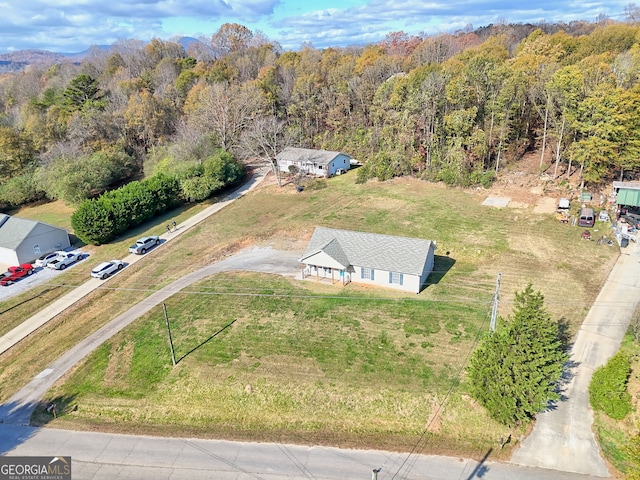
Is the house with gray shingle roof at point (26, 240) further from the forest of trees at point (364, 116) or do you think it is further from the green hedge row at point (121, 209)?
the forest of trees at point (364, 116)

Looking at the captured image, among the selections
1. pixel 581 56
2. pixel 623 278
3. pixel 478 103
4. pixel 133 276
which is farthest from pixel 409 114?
pixel 133 276

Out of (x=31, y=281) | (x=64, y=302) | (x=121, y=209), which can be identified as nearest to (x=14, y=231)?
(x=31, y=281)

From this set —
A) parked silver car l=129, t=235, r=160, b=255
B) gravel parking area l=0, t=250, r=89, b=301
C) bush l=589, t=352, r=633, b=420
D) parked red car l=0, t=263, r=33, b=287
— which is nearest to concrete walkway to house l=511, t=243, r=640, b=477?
bush l=589, t=352, r=633, b=420

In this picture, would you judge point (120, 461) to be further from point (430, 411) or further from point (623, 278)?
point (623, 278)

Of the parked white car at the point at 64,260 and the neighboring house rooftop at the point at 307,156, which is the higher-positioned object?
the neighboring house rooftop at the point at 307,156

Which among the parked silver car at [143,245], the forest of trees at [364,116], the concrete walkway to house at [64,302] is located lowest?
the concrete walkway to house at [64,302]

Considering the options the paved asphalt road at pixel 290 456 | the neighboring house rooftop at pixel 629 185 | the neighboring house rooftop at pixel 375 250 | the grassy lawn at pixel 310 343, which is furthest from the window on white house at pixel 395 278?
the neighboring house rooftop at pixel 629 185

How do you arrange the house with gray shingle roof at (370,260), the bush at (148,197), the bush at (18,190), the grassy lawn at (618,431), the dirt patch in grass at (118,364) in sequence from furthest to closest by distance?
the bush at (18,190) < the bush at (148,197) < the house with gray shingle roof at (370,260) < the dirt patch in grass at (118,364) < the grassy lawn at (618,431)
